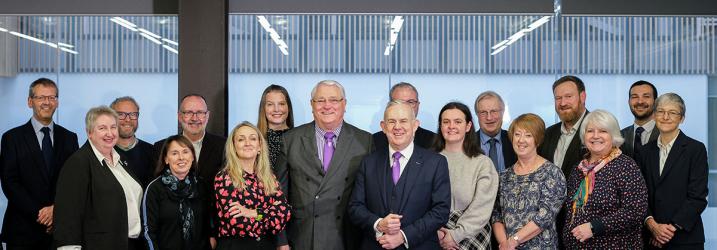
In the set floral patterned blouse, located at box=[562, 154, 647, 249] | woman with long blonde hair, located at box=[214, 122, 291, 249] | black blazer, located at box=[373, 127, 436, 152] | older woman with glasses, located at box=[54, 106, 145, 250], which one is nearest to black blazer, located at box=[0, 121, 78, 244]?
older woman with glasses, located at box=[54, 106, 145, 250]

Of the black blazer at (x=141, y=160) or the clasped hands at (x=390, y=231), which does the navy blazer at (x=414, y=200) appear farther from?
the black blazer at (x=141, y=160)

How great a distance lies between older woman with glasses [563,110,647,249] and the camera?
453cm

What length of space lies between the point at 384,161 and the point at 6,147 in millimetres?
2657

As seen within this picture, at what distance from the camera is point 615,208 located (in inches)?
180

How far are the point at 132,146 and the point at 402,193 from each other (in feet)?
6.74

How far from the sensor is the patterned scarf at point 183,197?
4.41 meters

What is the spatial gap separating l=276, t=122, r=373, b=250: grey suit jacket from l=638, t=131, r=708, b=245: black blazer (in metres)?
1.88

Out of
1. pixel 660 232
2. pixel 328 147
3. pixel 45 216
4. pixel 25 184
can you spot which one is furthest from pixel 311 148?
pixel 660 232

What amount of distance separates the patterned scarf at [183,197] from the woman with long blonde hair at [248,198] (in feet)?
0.53

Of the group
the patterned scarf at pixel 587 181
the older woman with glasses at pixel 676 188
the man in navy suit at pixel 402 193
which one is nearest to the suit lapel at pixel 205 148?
the man in navy suit at pixel 402 193

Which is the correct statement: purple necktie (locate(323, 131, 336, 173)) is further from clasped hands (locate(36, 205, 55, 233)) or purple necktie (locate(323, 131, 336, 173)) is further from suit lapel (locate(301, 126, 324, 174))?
clasped hands (locate(36, 205, 55, 233))

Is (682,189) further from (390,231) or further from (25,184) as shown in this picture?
(25,184)

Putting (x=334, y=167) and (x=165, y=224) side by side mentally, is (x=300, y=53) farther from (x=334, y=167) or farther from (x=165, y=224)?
(x=165, y=224)

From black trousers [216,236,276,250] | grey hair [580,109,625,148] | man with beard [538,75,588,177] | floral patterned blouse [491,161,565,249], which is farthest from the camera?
man with beard [538,75,588,177]
